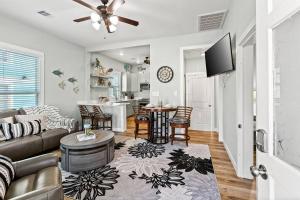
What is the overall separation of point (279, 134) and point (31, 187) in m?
1.94

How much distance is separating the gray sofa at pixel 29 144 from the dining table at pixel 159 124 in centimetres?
209

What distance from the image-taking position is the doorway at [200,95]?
523 cm

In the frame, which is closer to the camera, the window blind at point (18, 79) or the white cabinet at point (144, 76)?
the window blind at point (18, 79)

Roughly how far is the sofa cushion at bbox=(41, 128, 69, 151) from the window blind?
3.64ft

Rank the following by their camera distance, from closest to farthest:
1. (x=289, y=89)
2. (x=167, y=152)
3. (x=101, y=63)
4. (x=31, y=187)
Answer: (x=289, y=89), (x=31, y=187), (x=167, y=152), (x=101, y=63)

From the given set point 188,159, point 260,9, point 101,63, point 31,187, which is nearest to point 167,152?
point 188,159

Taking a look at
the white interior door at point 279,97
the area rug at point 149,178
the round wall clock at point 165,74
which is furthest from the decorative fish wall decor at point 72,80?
the white interior door at point 279,97

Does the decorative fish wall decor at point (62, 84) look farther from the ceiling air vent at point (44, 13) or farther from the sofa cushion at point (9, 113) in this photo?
the ceiling air vent at point (44, 13)

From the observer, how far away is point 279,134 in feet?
2.47

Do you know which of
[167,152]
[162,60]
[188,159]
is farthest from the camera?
[162,60]

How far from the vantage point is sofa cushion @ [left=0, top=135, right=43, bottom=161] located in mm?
2679

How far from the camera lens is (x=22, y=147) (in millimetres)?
2854

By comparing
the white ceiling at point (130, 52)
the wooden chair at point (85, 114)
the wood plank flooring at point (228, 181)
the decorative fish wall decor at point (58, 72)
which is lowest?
the wood plank flooring at point (228, 181)

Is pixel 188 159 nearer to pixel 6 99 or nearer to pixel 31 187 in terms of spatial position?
pixel 31 187
